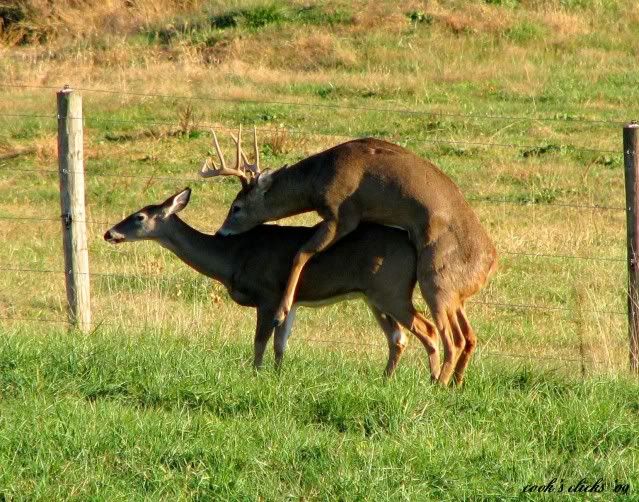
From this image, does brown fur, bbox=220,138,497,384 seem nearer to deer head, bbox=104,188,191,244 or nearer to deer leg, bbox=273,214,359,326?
deer leg, bbox=273,214,359,326

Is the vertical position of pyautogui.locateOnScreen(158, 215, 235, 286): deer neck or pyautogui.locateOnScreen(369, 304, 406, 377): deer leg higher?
pyautogui.locateOnScreen(158, 215, 235, 286): deer neck

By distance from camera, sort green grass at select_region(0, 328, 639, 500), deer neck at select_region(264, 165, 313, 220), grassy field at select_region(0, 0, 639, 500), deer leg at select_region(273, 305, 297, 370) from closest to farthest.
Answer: green grass at select_region(0, 328, 639, 500), grassy field at select_region(0, 0, 639, 500), deer leg at select_region(273, 305, 297, 370), deer neck at select_region(264, 165, 313, 220)

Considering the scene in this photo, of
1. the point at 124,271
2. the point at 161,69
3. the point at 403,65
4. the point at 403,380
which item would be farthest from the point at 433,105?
the point at 403,380

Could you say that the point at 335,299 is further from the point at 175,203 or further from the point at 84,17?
the point at 84,17

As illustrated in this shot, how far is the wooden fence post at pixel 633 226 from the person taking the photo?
26.6 ft

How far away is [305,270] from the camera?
8.48 m

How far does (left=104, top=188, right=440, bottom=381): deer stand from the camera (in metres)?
8.18

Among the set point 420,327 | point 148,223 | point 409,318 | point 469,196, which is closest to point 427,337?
point 420,327

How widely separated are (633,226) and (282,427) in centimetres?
291

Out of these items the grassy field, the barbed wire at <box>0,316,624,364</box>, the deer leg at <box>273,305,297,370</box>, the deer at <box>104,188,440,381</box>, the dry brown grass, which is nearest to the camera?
the grassy field

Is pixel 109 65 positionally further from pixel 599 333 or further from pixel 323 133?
pixel 599 333

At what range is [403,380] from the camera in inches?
287

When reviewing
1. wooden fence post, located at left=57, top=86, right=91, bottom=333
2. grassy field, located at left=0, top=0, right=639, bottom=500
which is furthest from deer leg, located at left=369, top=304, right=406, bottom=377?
wooden fence post, located at left=57, top=86, right=91, bottom=333

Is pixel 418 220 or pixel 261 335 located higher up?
pixel 418 220
